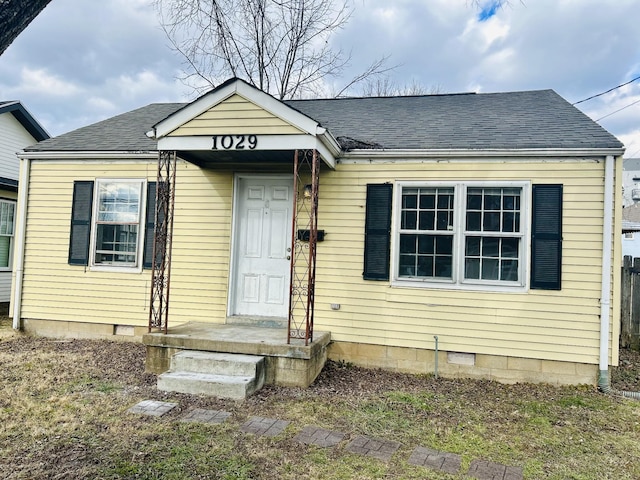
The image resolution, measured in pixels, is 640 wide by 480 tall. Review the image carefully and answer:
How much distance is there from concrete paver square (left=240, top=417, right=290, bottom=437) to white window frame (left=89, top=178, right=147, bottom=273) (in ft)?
12.0

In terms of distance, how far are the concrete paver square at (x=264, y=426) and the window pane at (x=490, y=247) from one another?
3268 millimetres

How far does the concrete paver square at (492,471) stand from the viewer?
2.93 m

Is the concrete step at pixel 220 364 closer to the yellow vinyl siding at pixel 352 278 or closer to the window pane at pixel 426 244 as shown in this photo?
the yellow vinyl siding at pixel 352 278

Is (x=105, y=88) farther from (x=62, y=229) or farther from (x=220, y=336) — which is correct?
(x=220, y=336)

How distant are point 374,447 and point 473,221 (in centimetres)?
323

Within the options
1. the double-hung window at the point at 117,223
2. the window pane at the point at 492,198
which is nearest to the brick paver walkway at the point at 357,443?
the double-hung window at the point at 117,223

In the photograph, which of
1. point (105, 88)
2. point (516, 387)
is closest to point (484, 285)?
point (516, 387)

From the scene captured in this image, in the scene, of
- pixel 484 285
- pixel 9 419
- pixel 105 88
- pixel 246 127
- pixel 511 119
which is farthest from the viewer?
pixel 105 88

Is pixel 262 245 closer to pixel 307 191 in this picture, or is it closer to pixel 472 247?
pixel 307 191

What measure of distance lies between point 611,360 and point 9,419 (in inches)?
Answer: 248

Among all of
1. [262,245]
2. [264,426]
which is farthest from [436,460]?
[262,245]

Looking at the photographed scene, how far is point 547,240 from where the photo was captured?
5188 millimetres

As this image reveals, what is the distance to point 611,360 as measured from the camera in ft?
16.7

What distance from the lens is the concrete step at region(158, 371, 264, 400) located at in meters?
4.32
